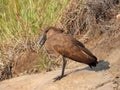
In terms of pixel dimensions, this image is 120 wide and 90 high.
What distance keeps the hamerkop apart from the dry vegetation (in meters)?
1.97

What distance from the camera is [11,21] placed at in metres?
9.80

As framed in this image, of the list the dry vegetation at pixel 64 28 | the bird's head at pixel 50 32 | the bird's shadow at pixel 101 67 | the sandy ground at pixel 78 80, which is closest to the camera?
the sandy ground at pixel 78 80

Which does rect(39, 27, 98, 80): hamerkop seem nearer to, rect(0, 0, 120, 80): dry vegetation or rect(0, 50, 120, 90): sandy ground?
rect(0, 50, 120, 90): sandy ground

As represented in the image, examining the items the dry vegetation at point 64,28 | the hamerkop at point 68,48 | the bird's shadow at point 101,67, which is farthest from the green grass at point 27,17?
the hamerkop at point 68,48

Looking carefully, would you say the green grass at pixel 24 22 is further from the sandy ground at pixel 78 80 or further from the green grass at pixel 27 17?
the sandy ground at pixel 78 80

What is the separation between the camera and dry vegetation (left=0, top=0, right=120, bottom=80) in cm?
959

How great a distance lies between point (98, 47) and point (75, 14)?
3.37 feet

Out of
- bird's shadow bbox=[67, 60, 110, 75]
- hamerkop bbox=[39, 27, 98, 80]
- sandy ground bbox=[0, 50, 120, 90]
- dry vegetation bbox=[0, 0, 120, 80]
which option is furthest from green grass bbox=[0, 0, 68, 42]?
hamerkop bbox=[39, 27, 98, 80]

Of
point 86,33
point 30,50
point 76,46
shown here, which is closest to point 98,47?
point 86,33

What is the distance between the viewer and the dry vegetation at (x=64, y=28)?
959 centimetres

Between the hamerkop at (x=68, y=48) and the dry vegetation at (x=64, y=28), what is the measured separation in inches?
77.6

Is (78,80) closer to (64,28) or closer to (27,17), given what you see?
(64,28)

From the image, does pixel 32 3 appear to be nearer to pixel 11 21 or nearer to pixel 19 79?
pixel 11 21

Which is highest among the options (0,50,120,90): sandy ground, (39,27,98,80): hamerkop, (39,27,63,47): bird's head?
(39,27,63,47): bird's head
